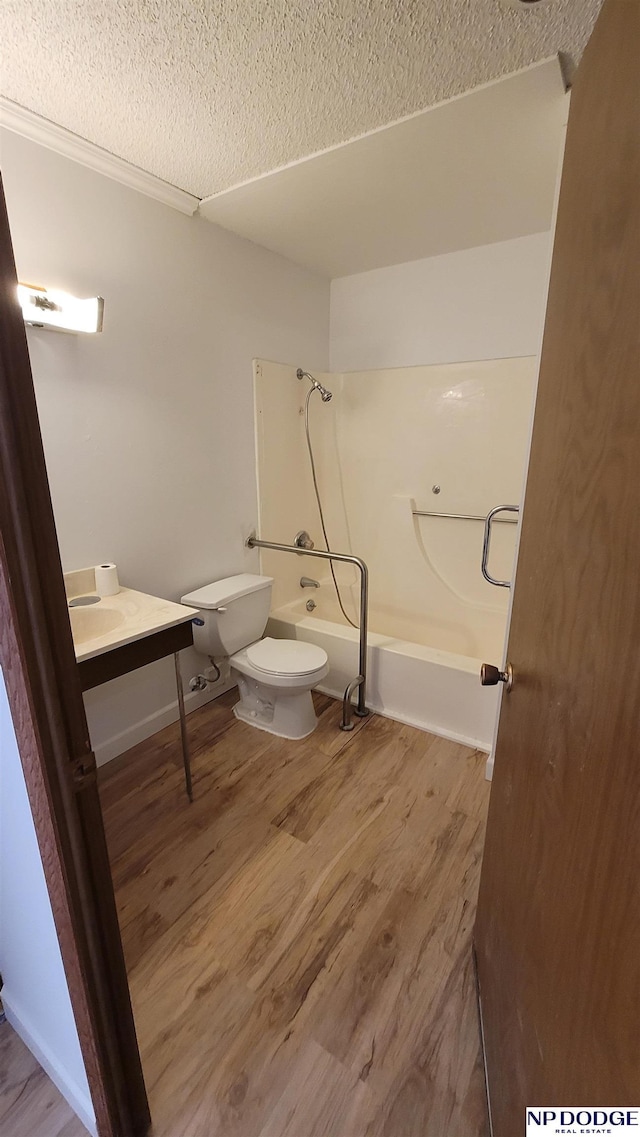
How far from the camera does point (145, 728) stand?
2.13 metres

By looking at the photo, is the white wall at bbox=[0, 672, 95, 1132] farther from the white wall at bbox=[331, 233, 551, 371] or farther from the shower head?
the white wall at bbox=[331, 233, 551, 371]

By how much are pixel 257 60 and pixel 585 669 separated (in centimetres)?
164

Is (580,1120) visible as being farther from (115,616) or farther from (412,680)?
(412,680)

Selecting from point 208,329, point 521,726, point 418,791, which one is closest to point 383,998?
point 418,791

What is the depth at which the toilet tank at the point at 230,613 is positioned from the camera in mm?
2076

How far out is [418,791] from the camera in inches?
72.7

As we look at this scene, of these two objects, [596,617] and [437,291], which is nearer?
[596,617]

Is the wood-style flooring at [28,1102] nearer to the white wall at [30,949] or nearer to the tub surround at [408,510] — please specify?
the white wall at [30,949]

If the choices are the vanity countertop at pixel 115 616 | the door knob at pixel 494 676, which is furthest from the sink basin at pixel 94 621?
the door knob at pixel 494 676

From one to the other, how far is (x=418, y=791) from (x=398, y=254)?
2608mm

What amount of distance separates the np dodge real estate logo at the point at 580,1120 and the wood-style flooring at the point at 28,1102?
3.03 ft

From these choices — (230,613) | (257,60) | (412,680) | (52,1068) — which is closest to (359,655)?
(412,680)

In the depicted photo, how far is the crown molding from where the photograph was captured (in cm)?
139

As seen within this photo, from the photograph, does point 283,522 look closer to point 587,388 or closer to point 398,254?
point 398,254
